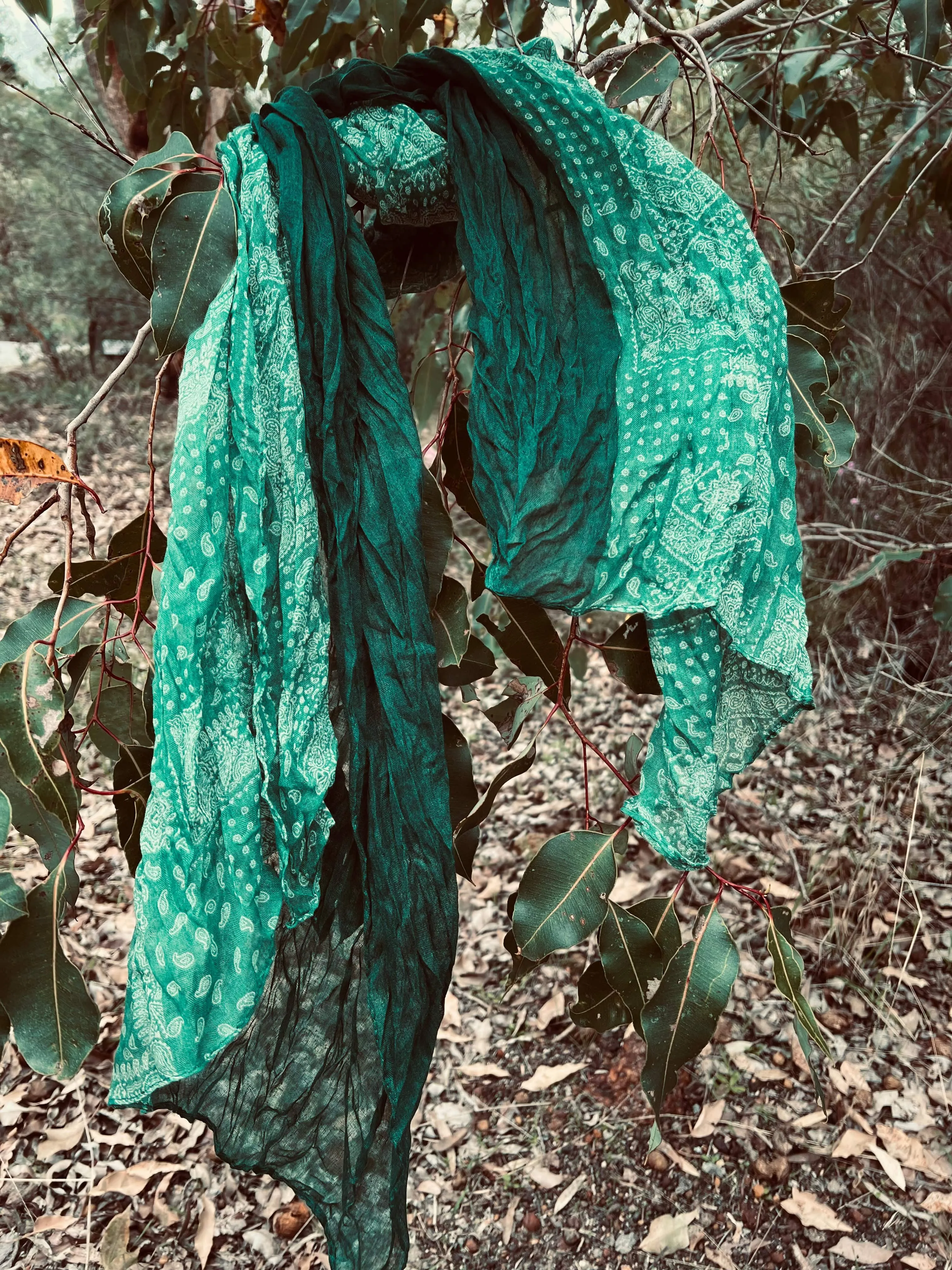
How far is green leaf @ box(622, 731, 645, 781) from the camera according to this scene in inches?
42.9

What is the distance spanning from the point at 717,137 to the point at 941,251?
2.67 feet

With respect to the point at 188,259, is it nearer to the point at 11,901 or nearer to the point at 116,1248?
the point at 11,901

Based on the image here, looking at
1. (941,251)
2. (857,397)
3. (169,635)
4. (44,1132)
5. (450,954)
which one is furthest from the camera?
(857,397)

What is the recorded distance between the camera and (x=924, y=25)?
1172mm

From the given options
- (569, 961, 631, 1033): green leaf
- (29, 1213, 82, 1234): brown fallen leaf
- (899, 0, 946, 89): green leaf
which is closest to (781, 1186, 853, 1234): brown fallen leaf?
(569, 961, 631, 1033): green leaf

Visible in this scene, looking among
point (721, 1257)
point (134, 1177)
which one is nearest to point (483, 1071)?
point (721, 1257)

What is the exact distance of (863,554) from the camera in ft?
10.4

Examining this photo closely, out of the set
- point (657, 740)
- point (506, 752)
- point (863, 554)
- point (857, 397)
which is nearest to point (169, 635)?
point (657, 740)

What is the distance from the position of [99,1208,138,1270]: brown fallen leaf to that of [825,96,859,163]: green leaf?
2.05m

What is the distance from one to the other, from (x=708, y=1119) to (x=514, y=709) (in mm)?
1014

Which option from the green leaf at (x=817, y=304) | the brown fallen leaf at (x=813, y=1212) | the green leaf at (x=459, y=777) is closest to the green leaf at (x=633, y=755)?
the green leaf at (x=459, y=777)

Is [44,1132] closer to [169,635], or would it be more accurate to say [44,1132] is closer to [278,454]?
[169,635]

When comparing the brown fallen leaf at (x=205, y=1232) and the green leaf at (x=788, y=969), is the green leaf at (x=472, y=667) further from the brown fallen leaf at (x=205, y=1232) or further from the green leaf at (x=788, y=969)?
the brown fallen leaf at (x=205, y=1232)

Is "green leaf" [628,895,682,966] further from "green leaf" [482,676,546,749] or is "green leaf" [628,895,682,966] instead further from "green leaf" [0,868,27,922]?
"green leaf" [0,868,27,922]
